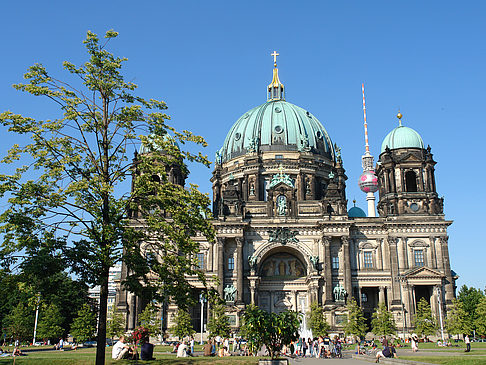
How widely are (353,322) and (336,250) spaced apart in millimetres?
13367

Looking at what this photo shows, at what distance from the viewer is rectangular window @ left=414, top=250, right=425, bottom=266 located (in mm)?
65750

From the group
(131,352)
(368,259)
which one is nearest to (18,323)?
(131,352)

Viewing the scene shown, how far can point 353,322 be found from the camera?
5441 centimetres

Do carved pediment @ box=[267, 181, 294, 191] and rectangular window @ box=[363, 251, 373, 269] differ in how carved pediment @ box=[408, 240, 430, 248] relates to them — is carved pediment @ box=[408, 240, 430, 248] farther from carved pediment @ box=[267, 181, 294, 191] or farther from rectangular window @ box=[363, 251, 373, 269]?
carved pediment @ box=[267, 181, 294, 191]

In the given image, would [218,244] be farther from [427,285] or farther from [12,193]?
[12,193]

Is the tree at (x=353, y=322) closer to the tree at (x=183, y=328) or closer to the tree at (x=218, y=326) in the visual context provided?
the tree at (x=218, y=326)

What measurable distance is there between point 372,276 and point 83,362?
1848 inches

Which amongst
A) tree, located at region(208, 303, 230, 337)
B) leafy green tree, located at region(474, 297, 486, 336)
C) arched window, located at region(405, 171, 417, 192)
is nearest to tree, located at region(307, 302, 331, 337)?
tree, located at region(208, 303, 230, 337)

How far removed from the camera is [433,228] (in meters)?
66.6

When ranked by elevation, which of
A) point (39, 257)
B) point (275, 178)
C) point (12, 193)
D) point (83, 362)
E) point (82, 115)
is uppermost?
point (275, 178)

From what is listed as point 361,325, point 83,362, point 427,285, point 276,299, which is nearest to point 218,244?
point 276,299

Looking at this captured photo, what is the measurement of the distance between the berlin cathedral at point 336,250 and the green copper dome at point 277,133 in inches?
359

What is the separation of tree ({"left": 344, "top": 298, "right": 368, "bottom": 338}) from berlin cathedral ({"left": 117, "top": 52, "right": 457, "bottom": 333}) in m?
2.74

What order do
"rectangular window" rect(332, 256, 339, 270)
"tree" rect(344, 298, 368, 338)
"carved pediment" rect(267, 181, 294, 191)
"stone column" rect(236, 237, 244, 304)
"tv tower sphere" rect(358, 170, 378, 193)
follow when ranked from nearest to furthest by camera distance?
"tree" rect(344, 298, 368, 338)
"stone column" rect(236, 237, 244, 304)
"rectangular window" rect(332, 256, 339, 270)
"carved pediment" rect(267, 181, 294, 191)
"tv tower sphere" rect(358, 170, 378, 193)
